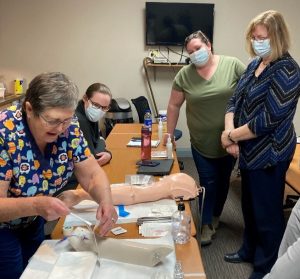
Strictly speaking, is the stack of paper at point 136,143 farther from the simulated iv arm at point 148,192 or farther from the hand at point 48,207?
the hand at point 48,207

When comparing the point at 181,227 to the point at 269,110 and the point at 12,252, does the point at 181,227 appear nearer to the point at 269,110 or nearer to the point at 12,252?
the point at 12,252

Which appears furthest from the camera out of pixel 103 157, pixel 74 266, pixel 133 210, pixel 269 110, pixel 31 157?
pixel 103 157

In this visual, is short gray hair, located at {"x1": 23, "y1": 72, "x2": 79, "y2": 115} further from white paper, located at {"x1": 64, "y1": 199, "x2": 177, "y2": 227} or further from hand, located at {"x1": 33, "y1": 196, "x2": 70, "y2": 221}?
white paper, located at {"x1": 64, "y1": 199, "x2": 177, "y2": 227}

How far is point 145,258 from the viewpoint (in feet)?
3.62

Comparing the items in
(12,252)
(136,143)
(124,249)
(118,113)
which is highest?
(124,249)

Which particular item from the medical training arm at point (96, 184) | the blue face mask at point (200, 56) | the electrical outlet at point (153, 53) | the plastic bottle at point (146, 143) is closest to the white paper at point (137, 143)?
the plastic bottle at point (146, 143)

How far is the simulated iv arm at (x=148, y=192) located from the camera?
1561 millimetres

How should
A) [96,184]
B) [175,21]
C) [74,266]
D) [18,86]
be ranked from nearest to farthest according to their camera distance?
1. [74,266]
2. [96,184]
3. [175,21]
4. [18,86]

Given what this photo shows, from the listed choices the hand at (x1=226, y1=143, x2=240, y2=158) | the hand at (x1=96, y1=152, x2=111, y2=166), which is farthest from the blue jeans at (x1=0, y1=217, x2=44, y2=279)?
the hand at (x1=226, y1=143, x2=240, y2=158)

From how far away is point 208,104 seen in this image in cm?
240

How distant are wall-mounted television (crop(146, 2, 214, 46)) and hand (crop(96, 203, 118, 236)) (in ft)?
11.6

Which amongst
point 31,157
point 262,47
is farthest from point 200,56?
point 31,157

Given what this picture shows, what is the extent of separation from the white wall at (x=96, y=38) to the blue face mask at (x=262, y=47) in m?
2.85

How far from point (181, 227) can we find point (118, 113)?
129 inches
